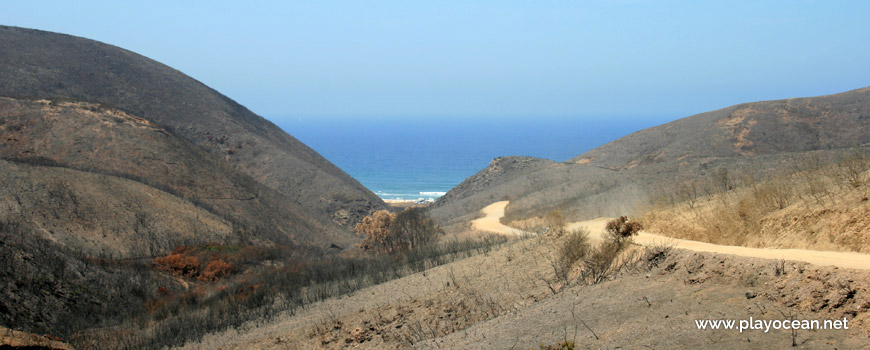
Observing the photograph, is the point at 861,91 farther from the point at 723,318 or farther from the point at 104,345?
the point at 104,345

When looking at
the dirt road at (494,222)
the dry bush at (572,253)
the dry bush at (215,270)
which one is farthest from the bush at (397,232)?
the dry bush at (572,253)

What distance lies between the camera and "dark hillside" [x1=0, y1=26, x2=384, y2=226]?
46406mm

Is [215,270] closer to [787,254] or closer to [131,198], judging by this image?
[131,198]

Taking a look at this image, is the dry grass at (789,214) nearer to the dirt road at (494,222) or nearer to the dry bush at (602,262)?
the dry bush at (602,262)

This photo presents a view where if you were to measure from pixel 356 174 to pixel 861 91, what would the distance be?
248ft

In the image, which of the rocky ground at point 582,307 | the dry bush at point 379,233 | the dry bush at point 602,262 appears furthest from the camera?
the dry bush at point 379,233

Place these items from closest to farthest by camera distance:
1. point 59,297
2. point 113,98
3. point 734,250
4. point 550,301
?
point 550,301
point 734,250
point 59,297
point 113,98

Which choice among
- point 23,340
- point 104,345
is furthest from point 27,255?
point 23,340

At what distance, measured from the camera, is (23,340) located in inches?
304

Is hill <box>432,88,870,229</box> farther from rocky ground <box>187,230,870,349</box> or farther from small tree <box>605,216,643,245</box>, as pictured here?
rocky ground <box>187,230,870,349</box>

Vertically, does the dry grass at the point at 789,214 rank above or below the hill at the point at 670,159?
below

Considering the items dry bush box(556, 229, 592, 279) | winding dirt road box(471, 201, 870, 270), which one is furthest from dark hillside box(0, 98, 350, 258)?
winding dirt road box(471, 201, 870, 270)

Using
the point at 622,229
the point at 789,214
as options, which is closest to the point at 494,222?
the point at 622,229

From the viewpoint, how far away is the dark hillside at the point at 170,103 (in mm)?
46406
